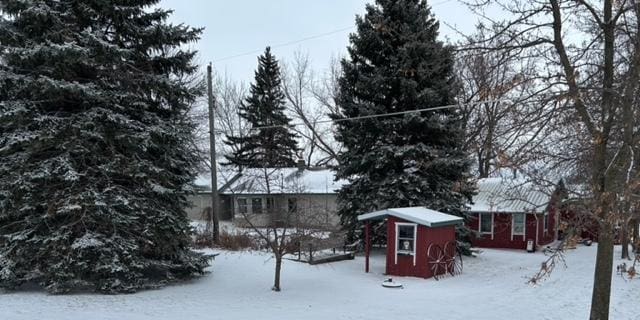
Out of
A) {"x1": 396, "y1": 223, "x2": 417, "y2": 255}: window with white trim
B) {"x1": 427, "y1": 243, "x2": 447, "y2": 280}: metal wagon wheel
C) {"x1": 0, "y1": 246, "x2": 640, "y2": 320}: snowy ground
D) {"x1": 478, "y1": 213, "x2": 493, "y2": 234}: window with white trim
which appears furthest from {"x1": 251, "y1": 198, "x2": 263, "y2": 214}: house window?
{"x1": 427, "y1": 243, "x2": 447, "y2": 280}: metal wagon wheel

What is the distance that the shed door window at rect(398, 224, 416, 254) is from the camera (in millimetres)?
14842

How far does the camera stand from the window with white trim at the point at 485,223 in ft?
76.9

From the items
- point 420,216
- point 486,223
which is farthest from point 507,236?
point 420,216

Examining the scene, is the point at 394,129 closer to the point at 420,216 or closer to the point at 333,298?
the point at 420,216

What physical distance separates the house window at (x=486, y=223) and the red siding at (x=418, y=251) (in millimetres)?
8972

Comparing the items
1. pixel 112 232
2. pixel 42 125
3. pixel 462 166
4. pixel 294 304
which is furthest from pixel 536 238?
pixel 42 125

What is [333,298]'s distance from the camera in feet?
37.5

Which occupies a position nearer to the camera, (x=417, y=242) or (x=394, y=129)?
(x=417, y=242)

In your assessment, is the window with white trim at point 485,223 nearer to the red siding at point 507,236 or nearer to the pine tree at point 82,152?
the red siding at point 507,236

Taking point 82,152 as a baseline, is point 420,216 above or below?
below

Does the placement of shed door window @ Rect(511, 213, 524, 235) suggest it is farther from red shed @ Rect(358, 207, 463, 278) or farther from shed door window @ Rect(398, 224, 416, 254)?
shed door window @ Rect(398, 224, 416, 254)

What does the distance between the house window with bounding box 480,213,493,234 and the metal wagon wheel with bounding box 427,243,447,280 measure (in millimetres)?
9314

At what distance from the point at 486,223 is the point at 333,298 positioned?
47.4 ft

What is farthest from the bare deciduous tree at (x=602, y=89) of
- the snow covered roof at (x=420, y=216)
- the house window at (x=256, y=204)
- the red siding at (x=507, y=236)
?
the house window at (x=256, y=204)
